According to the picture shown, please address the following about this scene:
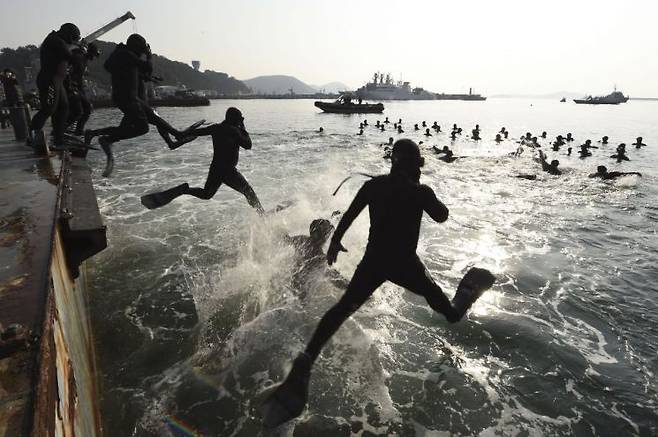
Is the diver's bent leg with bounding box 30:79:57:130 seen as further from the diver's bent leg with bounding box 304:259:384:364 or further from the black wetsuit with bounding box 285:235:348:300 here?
the diver's bent leg with bounding box 304:259:384:364

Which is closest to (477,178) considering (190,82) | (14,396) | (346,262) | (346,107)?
(346,262)

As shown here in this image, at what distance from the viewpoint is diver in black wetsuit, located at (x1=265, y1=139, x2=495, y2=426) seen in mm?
3346

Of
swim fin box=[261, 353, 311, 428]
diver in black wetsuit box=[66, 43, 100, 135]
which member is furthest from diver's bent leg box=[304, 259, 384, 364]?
diver in black wetsuit box=[66, 43, 100, 135]

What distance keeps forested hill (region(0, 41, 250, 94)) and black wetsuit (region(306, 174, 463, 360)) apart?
233ft

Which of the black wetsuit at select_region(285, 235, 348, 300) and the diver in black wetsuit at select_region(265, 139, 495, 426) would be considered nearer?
the diver in black wetsuit at select_region(265, 139, 495, 426)

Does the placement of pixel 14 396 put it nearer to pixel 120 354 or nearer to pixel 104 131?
pixel 120 354

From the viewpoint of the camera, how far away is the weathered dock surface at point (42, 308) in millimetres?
1643

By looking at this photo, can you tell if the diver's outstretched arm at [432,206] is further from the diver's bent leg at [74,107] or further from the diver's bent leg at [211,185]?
the diver's bent leg at [74,107]

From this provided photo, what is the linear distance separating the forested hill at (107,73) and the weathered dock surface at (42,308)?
224 ft

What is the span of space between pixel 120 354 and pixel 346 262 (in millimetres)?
4195

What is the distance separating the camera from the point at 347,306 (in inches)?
140

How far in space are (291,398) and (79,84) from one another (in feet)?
29.7

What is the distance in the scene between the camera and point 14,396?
1.61 meters

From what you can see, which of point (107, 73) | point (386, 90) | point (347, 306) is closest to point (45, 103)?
point (347, 306)
